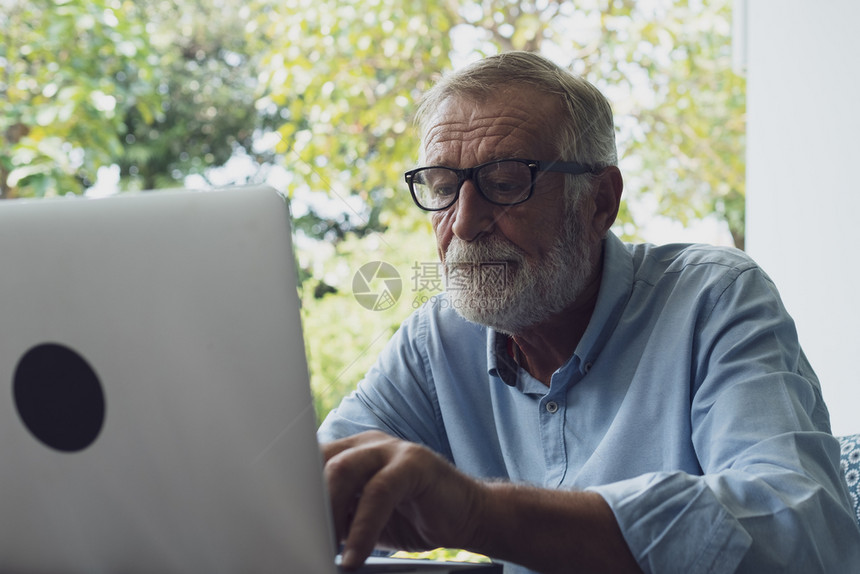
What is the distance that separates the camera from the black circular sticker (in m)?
0.57

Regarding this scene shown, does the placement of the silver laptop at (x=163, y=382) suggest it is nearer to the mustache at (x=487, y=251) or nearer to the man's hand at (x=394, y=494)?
the man's hand at (x=394, y=494)

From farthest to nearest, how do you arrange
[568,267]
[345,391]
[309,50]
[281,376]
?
[309,50] < [345,391] < [568,267] < [281,376]

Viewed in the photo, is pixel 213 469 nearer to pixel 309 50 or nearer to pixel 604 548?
pixel 604 548

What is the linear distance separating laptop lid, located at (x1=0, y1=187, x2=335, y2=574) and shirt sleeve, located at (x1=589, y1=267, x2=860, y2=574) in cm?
33

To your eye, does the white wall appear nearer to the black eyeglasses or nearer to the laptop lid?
the black eyeglasses

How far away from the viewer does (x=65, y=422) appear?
59cm

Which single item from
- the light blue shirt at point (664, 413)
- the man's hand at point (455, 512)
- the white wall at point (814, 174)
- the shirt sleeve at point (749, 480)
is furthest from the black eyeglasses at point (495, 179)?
the white wall at point (814, 174)

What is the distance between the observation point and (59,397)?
0.57 m

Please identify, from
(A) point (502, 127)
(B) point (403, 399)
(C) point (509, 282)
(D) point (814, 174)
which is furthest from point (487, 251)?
(D) point (814, 174)

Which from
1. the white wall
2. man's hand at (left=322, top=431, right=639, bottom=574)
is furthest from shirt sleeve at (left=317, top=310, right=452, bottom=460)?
the white wall

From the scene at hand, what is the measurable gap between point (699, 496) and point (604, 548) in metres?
0.10

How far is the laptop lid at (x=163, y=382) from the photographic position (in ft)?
1.76

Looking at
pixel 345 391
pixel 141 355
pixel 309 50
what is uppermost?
pixel 309 50

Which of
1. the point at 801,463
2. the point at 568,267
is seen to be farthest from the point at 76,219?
the point at 568,267
